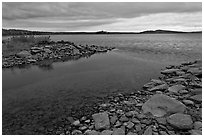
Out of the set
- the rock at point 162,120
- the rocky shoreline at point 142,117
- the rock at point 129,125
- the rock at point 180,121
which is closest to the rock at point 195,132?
the rocky shoreline at point 142,117

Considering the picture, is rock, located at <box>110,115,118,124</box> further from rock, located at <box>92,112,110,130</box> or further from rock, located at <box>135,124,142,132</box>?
rock, located at <box>135,124,142,132</box>

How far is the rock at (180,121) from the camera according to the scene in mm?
6406

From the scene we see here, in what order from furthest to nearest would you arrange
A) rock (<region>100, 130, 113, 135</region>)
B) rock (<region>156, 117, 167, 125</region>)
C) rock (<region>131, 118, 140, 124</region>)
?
rock (<region>131, 118, 140, 124</region>), rock (<region>156, 117, 167, 125</region>), rock (<region>100, 130, 113, 135</region>)

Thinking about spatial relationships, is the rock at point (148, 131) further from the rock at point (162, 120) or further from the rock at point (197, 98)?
the rock at point (197, 98)

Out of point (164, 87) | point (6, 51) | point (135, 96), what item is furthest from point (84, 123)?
point (6, 51)

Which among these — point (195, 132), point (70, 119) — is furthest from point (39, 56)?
point (195, 132)

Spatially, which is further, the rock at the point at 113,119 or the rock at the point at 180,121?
the rock at the point at 113,119

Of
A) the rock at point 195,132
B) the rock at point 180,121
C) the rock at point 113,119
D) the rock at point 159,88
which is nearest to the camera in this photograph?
the rock at point 195,132

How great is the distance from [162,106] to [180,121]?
1144 mm

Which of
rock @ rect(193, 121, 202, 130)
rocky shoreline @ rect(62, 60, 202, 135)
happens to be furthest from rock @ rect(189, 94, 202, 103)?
rock @ rect(193, 121, 202, 130)

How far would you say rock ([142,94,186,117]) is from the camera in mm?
7410

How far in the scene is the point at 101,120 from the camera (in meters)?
7.01

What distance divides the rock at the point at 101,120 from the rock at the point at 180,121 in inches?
82.3

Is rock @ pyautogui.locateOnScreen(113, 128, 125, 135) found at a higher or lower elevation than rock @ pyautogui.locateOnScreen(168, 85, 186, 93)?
lower
